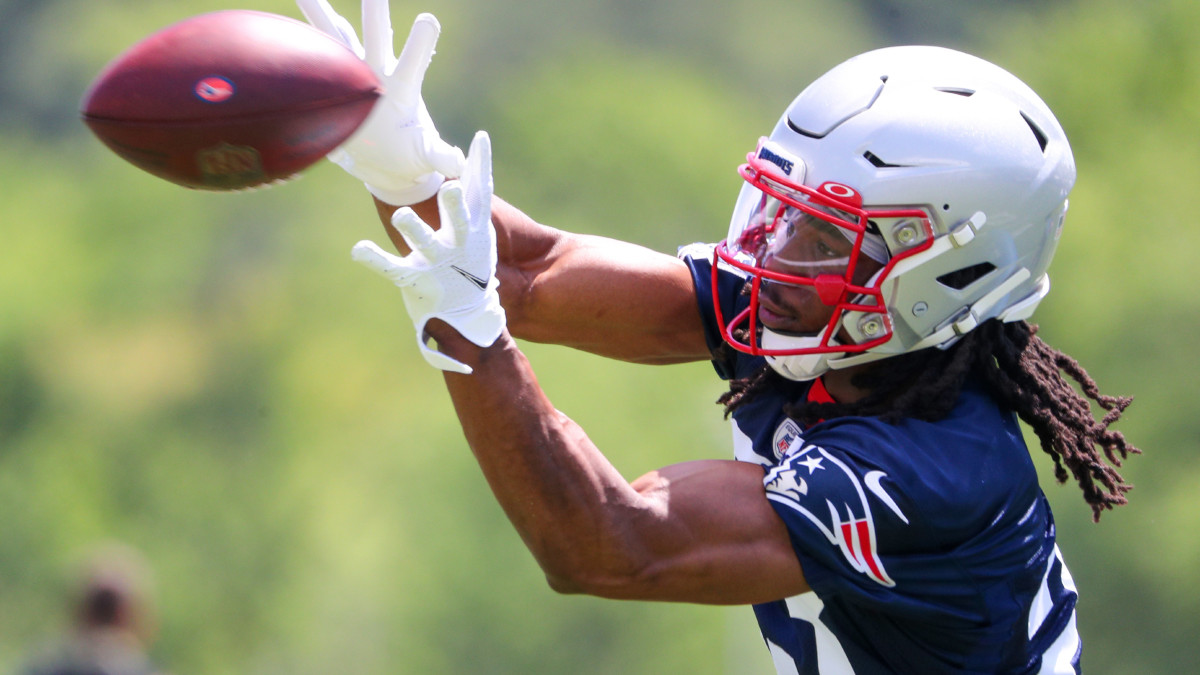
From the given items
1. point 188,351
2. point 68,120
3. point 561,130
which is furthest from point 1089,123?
point 68,120

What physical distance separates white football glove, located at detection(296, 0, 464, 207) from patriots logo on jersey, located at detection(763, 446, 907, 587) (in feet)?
2.20

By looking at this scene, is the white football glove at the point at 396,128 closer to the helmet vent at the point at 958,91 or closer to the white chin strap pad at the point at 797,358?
the white chin strap pad at the point at 797,358

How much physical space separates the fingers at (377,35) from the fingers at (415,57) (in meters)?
0.02

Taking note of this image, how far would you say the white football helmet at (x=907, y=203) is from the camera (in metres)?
1.66

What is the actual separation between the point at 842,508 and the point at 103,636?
2.08 m

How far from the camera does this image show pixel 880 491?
1530 millimetres

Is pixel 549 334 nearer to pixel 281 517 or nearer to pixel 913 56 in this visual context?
pixel 913 56

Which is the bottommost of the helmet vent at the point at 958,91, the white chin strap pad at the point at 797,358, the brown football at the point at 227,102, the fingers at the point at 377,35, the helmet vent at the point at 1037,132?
the white chin strap pad at the point at 797,358

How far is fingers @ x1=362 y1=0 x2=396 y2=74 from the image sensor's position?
1734 millimetres

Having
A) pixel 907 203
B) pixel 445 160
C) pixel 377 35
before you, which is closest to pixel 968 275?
pixel 907 203

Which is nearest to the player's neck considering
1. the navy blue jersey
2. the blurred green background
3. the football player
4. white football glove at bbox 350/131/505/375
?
the football player

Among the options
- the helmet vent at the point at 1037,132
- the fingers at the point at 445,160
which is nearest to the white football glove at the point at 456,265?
the fingers at the point at 445,160

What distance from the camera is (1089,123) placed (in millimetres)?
5016

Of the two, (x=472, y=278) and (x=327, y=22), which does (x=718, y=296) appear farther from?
(x=327, y=22)
